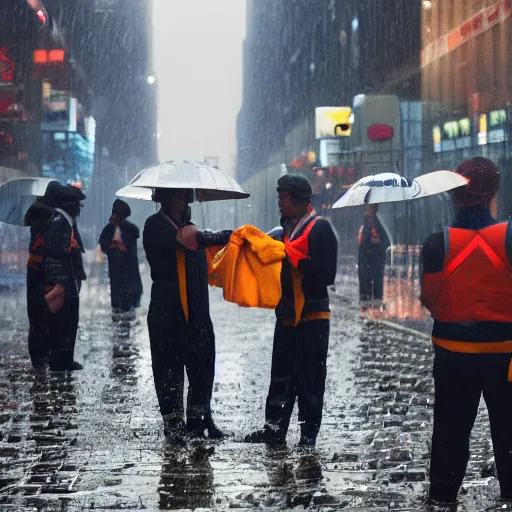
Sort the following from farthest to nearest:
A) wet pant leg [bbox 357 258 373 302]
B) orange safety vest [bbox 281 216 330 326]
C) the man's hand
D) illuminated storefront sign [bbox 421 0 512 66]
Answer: illuminated storefront sign [bbox 421 0 512 66] → wet pant leg [bbox 357 258 373 302] → the man's hand → orange safety vest [bbox 281 216 330 326]

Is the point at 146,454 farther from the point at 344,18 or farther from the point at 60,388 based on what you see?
the point at 344,18

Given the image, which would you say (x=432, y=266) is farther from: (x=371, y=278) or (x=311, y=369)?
(x=371, y=278)

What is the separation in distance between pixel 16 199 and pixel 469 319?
8023 mm

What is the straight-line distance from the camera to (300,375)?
272 inches

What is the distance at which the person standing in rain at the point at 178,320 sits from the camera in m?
6.94

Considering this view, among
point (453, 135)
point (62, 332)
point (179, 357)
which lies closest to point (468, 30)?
point (453, 135)

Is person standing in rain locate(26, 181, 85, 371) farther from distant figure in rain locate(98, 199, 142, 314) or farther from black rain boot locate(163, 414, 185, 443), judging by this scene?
distant figure in rain locate(98, 199, 142, 314)

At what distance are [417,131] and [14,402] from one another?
37139 millimetres

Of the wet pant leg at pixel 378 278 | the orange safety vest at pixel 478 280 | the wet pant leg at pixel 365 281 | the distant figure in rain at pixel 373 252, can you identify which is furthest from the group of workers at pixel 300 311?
the wet pant leg at pixel 365 281

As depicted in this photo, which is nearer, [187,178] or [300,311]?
[300,311]

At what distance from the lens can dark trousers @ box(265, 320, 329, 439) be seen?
681cm

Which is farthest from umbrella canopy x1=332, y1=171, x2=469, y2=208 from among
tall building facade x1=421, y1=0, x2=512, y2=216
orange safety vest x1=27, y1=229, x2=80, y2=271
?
tall building facade x1=421, y1=0, x2=512, y2=216

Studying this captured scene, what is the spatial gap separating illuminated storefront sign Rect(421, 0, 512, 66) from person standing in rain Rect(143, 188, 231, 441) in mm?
23040

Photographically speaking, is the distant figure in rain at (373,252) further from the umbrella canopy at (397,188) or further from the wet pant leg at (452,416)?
the wet pant leg at (452,416)
